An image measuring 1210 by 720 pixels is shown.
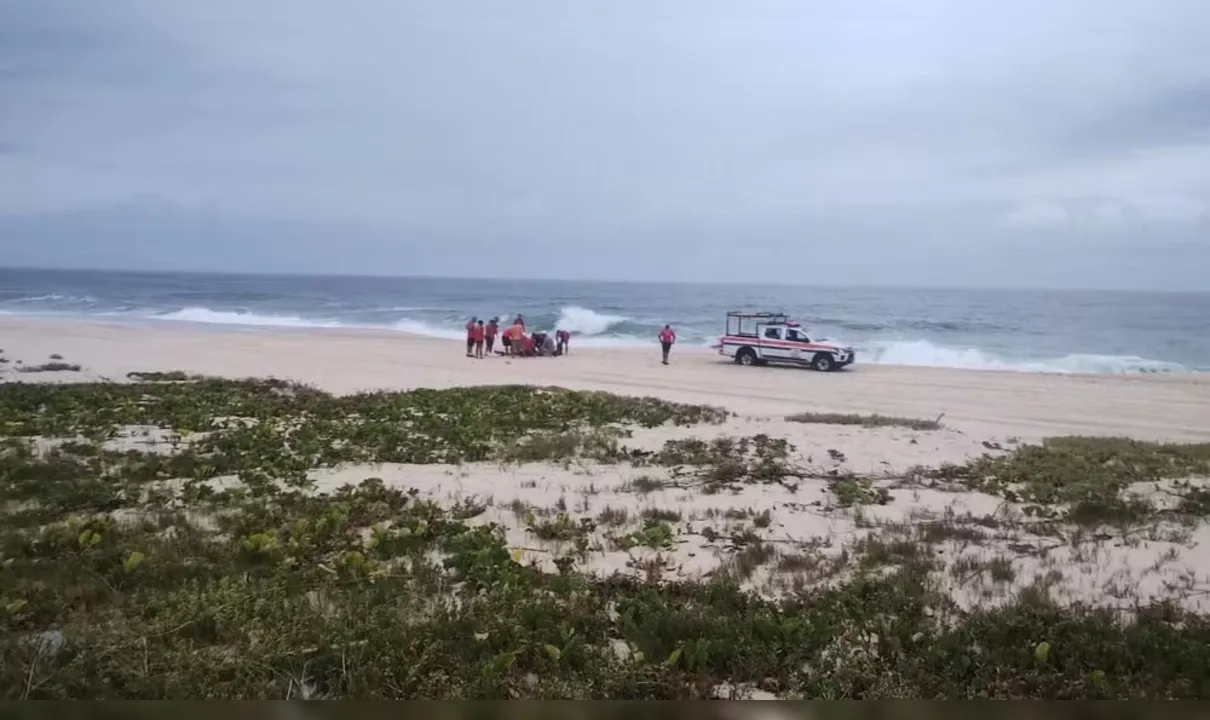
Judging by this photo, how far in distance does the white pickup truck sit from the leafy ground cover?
1780 centimetres

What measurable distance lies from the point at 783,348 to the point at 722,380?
5.26 m

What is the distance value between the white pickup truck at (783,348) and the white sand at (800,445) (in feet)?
2.46

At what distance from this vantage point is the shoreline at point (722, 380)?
1700 cm

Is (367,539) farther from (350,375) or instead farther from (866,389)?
(866,389)

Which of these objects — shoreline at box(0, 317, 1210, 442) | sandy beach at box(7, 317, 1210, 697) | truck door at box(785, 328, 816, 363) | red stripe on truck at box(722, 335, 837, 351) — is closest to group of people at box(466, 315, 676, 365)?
shoreline at box(0, 317, 1210, 442)

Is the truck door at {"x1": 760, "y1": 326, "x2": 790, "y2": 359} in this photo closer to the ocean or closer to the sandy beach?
the sandy beach

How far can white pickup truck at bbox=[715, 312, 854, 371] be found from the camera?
26.5m

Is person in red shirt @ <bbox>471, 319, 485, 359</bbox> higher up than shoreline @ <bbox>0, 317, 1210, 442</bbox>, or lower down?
higher up

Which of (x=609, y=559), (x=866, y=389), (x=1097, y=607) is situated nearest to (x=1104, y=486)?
(x=1097, y=607)

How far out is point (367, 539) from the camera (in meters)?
6.34

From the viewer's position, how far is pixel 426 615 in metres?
4.65

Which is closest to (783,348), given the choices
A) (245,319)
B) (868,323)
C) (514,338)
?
(514,338)

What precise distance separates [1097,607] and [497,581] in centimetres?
394

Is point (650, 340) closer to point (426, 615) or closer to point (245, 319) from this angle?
point (245, 319)
